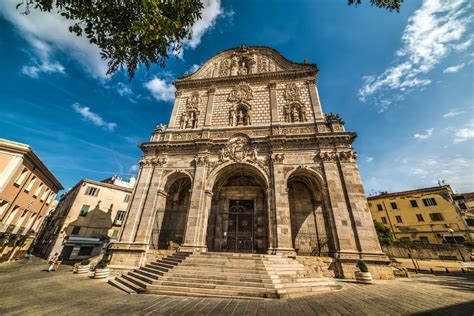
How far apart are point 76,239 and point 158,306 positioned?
24.5 metres

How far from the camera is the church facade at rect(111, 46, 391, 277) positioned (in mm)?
10914

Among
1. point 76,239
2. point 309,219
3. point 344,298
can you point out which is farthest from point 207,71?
point 76,239

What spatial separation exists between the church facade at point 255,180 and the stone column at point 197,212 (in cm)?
6

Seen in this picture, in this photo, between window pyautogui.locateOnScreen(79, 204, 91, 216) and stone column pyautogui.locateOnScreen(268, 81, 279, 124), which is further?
window pyautogui.locateOnScreen(79, 204, 91, 216)

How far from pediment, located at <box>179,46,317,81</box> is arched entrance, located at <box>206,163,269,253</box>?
33.5 feet

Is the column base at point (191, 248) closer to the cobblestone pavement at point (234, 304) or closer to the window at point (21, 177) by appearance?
the cobblestone pavement at point (234, 304)

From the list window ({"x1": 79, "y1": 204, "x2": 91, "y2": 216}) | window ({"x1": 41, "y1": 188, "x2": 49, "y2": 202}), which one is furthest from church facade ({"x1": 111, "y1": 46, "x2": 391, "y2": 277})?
window ({"x1": 41, "y1": 188, "x2": 49, "y2": 202})

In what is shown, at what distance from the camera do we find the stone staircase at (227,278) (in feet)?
20.8

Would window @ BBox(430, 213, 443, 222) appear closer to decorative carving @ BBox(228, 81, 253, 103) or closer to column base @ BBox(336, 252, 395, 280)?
column base @ BBox(336, 252, 395, 280)

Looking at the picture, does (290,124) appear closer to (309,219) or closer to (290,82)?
(290,82)

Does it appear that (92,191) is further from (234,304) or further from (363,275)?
(363,275)

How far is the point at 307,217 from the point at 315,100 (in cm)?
941

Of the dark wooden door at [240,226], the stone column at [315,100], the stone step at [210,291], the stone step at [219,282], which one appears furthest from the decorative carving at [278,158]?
the stone step at [210,291]

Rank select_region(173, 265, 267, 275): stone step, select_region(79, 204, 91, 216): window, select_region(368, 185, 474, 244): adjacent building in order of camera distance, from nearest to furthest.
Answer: select_region(173, 265, 267, 275): stone step, select_region(79, 204, 91, 216): window, select_region(368, 185, 474, 244): adjacent building
